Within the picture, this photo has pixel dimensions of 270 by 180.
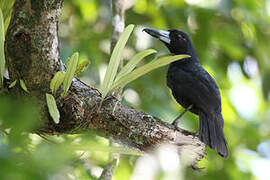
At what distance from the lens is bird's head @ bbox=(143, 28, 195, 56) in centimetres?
347

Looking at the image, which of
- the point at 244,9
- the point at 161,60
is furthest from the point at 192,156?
the point at 244,9

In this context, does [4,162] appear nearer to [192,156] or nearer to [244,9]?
[192,156]

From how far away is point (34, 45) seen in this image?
1.58m

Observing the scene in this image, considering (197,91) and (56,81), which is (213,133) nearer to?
(197,91)

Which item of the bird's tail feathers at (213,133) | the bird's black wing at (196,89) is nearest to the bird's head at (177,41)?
the bird's black wing at (196,89)

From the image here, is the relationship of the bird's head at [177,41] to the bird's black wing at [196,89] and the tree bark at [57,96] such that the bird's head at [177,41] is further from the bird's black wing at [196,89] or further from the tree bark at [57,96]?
the tree bark at [57,96]

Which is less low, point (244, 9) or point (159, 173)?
point (244, 9)

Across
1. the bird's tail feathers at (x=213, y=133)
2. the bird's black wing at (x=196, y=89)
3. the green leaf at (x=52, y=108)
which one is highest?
the green leaf at (x=52, y=108)

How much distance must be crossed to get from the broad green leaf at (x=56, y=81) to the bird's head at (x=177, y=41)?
1.89 meters

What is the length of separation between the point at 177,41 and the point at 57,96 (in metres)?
2.17

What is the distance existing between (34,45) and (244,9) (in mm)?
2563

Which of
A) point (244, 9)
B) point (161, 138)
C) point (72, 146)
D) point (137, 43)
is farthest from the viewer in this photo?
point (244, 9)

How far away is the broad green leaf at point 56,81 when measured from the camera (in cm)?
153

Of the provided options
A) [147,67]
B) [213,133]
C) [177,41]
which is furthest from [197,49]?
[147,67]
